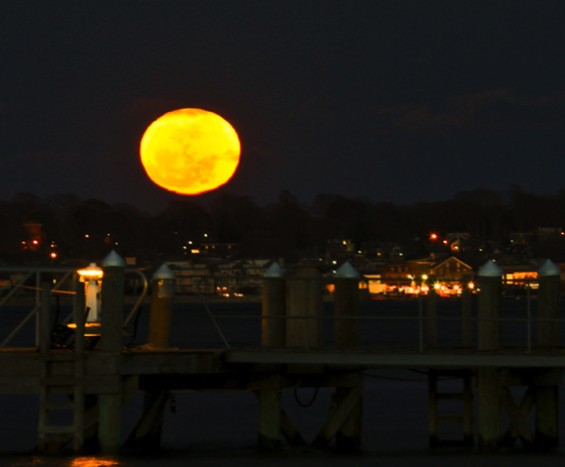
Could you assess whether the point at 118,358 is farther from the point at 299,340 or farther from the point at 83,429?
the point at 299,340

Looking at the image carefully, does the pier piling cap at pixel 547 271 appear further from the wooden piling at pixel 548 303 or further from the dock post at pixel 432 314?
the dock post at pixel 432 314

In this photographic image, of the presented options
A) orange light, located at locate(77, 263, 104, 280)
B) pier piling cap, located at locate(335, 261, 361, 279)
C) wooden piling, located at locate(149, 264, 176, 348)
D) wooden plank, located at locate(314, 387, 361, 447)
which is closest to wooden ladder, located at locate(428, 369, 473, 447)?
wooden plank, located at locate(314, 387, 361, 447)

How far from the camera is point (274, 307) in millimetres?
24422

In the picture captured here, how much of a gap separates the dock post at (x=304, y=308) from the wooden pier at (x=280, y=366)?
0.07ft

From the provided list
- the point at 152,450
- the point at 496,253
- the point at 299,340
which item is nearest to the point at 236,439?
the point at 152,450

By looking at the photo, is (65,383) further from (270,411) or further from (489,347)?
(489,347)

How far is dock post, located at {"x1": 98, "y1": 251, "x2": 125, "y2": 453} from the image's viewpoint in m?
23.0

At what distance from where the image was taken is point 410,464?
2609 cm

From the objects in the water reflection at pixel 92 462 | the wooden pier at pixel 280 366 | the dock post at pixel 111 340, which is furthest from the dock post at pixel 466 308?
the water reflection at pixel 92 462

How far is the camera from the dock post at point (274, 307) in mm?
24438

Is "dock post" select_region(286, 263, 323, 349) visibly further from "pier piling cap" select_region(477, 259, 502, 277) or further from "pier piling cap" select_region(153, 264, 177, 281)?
"pier piling cap" select_region(477, 259, 502, 277)

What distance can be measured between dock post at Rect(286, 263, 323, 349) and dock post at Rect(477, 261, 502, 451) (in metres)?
2.66

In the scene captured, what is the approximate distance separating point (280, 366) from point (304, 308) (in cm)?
109

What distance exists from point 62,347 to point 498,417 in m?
7.24
